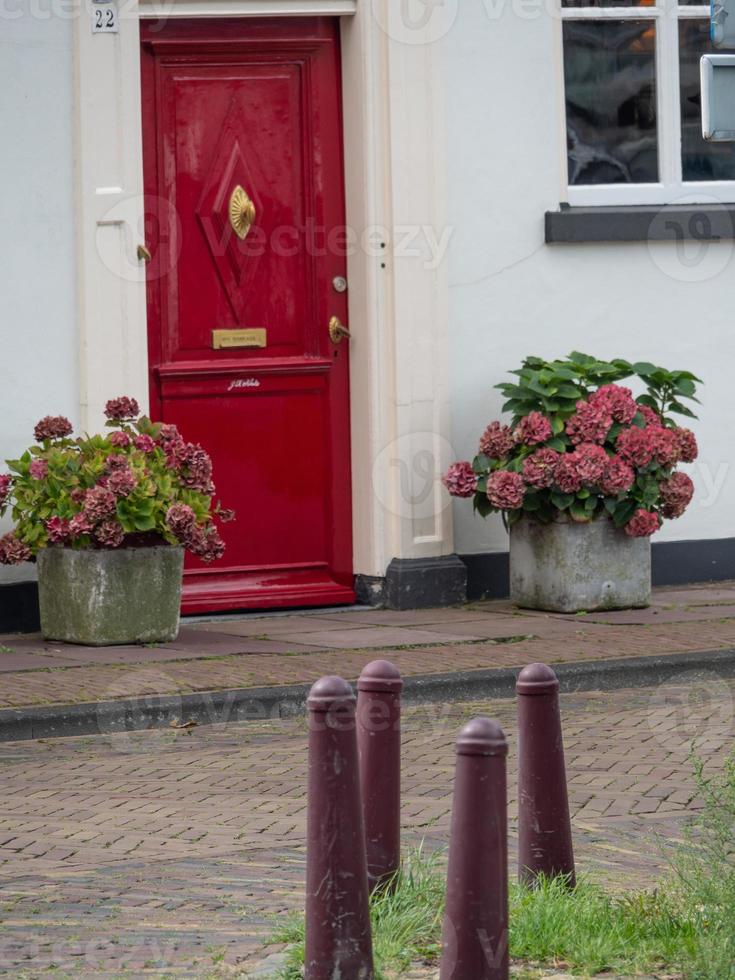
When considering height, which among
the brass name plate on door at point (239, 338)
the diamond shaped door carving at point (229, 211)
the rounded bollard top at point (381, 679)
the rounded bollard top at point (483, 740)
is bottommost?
the rounded bollard top at point (483, 740)

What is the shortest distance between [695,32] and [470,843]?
8.06m

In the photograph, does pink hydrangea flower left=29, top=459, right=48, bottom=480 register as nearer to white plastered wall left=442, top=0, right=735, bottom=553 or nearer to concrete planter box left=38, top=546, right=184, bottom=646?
concrete planter box left=38, top=546, right=184, bottom=646

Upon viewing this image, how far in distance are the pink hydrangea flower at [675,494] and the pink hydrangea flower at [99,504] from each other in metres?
2.84

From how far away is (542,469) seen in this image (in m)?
9.61

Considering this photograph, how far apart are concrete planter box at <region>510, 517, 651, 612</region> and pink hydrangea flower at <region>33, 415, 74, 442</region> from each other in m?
2.42

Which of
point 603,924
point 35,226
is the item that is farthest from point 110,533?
point 603,924

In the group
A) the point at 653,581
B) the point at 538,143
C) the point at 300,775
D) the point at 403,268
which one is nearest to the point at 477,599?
the point at 653,581

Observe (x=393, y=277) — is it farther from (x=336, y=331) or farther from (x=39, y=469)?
(x=39, y=469)

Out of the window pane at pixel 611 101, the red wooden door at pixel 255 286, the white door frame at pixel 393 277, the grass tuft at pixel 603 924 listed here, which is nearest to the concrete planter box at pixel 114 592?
the red wooden door at pixel 255 286

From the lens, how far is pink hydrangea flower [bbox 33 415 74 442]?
9031 millimetres

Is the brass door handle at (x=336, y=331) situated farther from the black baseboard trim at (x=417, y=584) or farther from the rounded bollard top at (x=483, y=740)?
the rounded bollard top at (x=483, y=740)

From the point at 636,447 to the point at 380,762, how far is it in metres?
5.35

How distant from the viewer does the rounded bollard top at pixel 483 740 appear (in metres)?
3.76

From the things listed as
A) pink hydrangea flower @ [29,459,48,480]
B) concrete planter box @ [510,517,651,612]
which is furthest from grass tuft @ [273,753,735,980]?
concrete planter box @ [510,517,651,612]
